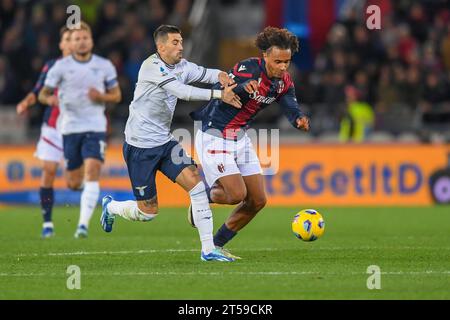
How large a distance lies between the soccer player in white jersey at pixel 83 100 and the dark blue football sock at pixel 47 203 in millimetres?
398

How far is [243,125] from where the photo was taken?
11438mm

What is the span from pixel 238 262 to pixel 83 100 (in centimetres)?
488

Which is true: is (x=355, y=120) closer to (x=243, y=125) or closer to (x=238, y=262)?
(x=243, y=125)

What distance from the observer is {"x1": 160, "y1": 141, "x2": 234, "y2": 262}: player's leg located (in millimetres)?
10578

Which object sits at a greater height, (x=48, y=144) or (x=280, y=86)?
(x=280, y=86)

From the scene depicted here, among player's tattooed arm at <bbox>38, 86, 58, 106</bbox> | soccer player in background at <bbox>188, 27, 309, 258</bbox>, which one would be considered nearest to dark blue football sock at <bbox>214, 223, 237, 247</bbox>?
soccer player in background at <bbox>188, 27, 309, 258</bbox>

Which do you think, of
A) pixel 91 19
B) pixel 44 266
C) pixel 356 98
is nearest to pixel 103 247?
pixel 44 266

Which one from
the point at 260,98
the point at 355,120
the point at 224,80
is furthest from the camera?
the point at 355,120

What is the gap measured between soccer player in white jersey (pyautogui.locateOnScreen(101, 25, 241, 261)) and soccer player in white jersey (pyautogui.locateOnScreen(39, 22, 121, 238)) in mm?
3274

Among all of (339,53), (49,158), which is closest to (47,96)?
(49,158)

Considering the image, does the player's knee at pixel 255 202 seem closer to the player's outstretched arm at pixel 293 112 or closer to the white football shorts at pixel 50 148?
the player's outstretched arm at pixel 293 112

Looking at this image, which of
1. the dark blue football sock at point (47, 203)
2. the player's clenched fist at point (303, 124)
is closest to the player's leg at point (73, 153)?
the dark blue football sock at point (47, 203)

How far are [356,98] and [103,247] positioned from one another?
1096cm

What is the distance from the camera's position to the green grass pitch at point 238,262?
28.2 ft
